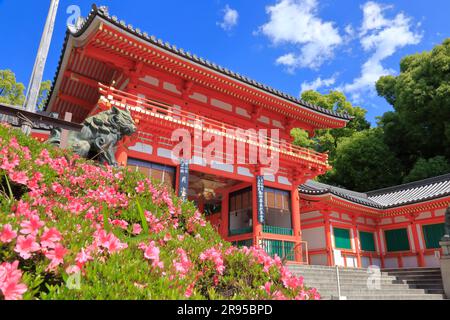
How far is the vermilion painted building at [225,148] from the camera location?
1034 cm

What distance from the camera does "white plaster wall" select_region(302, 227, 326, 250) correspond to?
15.9m

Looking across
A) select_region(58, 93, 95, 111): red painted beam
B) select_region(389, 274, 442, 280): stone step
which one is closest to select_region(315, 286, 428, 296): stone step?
select_region(389, 274, 442, 280): stone step

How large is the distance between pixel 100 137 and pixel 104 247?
388 centimetres

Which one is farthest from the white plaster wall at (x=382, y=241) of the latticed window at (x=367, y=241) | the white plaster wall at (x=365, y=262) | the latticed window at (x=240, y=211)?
the latticed window at (x=240, y=211)

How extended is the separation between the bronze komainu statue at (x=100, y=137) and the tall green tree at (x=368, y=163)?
25577 millimetres

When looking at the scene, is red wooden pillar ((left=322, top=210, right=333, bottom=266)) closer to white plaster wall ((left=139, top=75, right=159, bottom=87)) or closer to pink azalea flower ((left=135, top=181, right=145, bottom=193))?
white plaster wall ((left=139, top=75, right=159, bottom=87))

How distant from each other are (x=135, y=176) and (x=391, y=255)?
56.8ft

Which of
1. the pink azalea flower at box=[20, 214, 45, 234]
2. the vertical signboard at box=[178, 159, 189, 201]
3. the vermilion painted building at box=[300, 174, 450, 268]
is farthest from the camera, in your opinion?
the vermilion painted building at box=[300, 174, 450, 268]

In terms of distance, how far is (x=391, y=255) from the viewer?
17.3 m

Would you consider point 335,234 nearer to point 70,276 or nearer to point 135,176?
Answer: point 135,176

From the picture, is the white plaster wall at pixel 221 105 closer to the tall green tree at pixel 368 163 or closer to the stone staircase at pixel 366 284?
the stone staircase at pixel 366 284

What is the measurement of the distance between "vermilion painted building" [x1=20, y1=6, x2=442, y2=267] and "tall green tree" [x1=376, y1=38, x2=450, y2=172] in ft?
32.6

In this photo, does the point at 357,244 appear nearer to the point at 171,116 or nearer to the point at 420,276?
the point at 420,276

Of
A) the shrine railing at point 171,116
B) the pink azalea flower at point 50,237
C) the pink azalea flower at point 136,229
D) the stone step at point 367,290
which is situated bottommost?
the stone step at point 367,290
